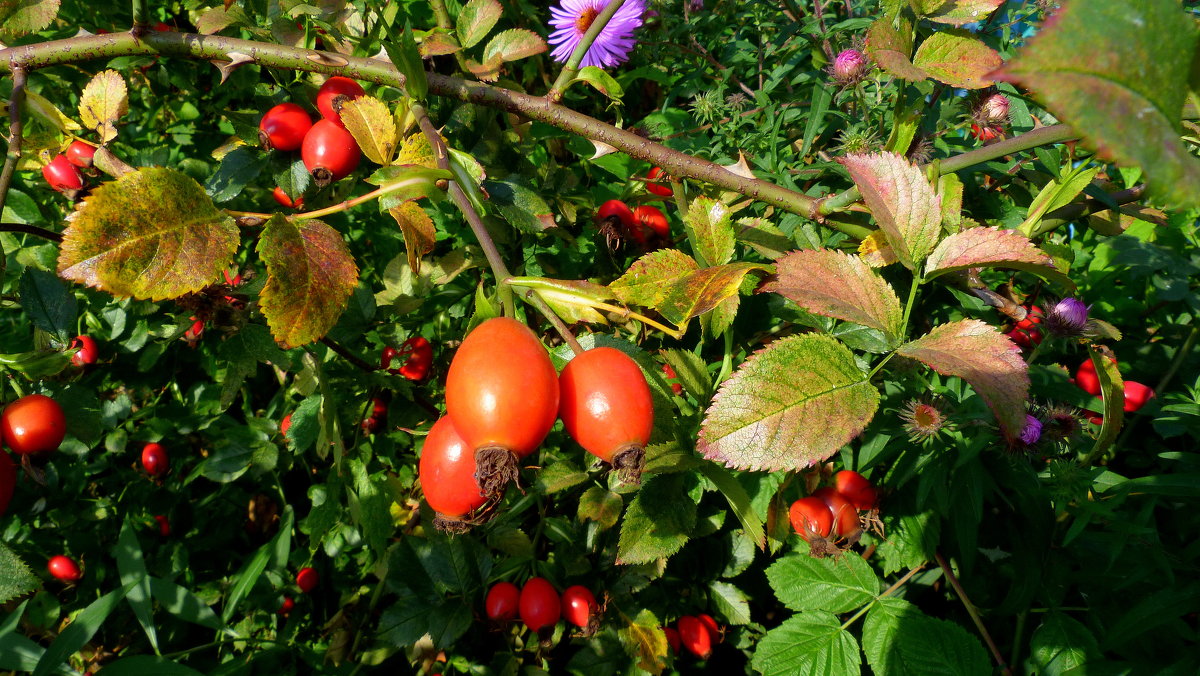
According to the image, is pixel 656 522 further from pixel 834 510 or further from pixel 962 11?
pixel 962 11

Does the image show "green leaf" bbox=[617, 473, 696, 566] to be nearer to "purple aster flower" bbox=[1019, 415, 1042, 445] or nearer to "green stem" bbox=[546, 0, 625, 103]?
"purple aster flower" bbox=[1019, 415, 1042, 445]

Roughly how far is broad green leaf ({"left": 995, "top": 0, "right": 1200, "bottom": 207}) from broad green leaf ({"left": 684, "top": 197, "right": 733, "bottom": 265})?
1.78 ft

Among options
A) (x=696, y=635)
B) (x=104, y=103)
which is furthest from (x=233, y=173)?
(x=696, y=635)

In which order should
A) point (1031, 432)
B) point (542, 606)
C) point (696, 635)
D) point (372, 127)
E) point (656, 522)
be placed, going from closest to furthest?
point (372, 127)
point (1031, 432)
point (656, 522)
point (542, 606)
point (696, 635)

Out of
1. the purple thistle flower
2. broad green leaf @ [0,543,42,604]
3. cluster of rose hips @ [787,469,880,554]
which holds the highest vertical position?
the purple thistle flower

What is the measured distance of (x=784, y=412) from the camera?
67 cm

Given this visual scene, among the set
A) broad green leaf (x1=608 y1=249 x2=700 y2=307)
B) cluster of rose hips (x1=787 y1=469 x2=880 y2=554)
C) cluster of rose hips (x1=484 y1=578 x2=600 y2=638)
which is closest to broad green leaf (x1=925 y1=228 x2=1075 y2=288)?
broad green leaf (x1=608 y1=249 x2=700 y2=307)

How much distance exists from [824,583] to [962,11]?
3.30ft

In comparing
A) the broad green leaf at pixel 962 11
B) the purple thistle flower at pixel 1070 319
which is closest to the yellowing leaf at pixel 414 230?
the broad green leaf at pixel 962 11

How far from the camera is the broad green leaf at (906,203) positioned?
0.75m

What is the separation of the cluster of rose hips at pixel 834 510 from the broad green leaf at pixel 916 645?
0.51ft

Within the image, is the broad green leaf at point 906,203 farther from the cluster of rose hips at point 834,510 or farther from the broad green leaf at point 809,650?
the broad green leaf at point 809,650

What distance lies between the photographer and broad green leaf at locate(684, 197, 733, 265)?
2.90 feet

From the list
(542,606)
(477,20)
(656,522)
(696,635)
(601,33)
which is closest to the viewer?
(656,522)
